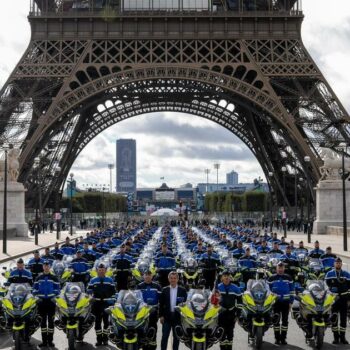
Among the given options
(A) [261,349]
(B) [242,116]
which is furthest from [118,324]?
(B) [242,116]

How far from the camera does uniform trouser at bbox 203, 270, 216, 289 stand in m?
19.3

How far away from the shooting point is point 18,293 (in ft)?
39.7

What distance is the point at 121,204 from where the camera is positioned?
15675cm

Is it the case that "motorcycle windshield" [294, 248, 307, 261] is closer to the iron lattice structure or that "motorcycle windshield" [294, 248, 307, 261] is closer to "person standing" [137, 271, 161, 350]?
"person standing" [137, 271, 161, 350]

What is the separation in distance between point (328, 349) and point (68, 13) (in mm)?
42183

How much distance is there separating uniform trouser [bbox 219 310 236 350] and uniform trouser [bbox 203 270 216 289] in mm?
7529

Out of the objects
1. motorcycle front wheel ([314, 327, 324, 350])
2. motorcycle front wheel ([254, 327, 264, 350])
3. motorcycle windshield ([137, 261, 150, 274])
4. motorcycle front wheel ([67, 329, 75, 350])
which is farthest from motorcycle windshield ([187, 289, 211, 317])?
motorcycle windshield ([137, 261, 150, 274])

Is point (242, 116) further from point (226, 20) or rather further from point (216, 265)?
point (216, 265)

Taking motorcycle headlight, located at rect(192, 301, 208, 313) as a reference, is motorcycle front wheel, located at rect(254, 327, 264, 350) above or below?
below

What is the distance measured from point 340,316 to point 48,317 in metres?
5.66

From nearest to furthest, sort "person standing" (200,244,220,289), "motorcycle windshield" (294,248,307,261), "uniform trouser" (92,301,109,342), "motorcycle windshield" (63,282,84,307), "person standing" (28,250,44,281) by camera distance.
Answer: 1. "motorcycle windshield" (63,282,84,307)
2. "uniform trouser" (92,301,109,342)
3. "person standing" (28,250,44,281)
4. "person standing" (200,244,220,289)
5. "motorcycle windshield" (294,248,307,261)

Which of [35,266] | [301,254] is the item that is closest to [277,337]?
[35,266]

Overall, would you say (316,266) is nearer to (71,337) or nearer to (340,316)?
(340,316)

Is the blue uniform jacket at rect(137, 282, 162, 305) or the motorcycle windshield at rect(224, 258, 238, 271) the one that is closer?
the blue uniform jacket at rect(137, 282, 162, 305)
